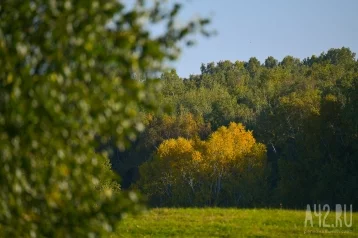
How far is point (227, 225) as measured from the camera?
21328mm

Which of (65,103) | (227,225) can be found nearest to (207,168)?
(227,225)

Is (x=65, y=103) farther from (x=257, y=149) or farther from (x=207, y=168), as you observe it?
(x=207, y=168)

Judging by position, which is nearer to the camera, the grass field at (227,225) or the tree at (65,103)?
the tree at (65,103)

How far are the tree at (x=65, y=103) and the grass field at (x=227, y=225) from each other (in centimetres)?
1375

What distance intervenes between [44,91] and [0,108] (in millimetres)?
555

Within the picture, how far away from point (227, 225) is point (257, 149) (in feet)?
230

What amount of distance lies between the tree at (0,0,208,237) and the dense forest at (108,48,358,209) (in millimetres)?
58678

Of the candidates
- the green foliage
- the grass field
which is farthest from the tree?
the green foliage

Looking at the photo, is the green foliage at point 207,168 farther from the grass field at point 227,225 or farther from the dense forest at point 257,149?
the grass field at point 227,225

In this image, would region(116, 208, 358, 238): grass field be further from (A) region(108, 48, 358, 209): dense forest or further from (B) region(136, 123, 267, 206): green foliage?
(B) region(136, 123, 267, 206): green foliage

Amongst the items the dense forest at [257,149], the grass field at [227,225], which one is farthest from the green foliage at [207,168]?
the grass field at [227,225]

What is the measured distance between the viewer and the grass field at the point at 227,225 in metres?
20.3

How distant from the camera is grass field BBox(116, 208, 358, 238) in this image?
20344mm

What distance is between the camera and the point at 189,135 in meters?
109
